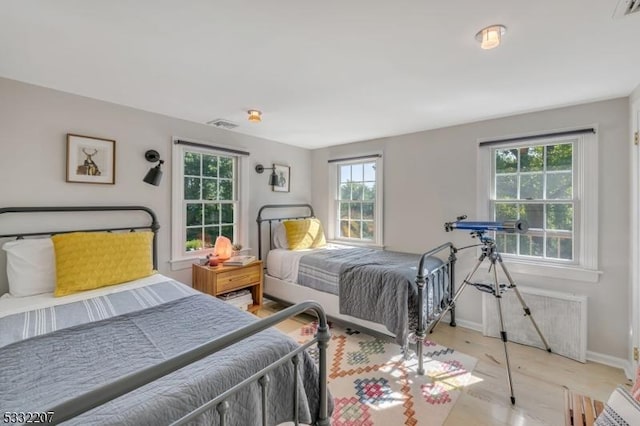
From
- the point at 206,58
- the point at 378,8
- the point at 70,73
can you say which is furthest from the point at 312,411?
the point at 70,73

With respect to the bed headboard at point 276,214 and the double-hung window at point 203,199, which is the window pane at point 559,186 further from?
the double-hung window at point 203,199

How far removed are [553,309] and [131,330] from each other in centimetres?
328

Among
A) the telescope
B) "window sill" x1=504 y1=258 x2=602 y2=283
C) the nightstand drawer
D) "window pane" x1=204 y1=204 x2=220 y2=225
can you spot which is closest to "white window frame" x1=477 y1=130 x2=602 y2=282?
"window sill" x1=504 y1=258 x2=602 y2=283

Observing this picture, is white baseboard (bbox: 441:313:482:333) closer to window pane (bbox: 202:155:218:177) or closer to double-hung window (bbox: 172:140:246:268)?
double-hung window (bbox: 172:140:246:268)

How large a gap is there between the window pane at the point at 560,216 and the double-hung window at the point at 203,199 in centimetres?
333

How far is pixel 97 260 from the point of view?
6.68 feet

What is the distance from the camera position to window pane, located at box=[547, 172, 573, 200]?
262 cm

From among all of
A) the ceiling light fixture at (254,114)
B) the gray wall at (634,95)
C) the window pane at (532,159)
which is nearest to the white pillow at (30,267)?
the ceiling light fixture at (254,114)

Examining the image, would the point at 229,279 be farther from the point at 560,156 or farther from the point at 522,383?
the point at 560,156

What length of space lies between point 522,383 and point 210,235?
3.23m

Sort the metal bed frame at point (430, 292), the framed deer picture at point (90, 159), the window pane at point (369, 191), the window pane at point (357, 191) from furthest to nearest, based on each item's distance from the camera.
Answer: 1. the window pane at point (357, 191)
2. the window pane at point (369, 191)
3. the framed deer picture at point (90, 159)
4. the metal bed frame at point (430, 292)

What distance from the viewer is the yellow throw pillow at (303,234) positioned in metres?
3.68

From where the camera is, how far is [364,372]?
224cm

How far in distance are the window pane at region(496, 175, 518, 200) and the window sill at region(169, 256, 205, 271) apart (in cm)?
334
